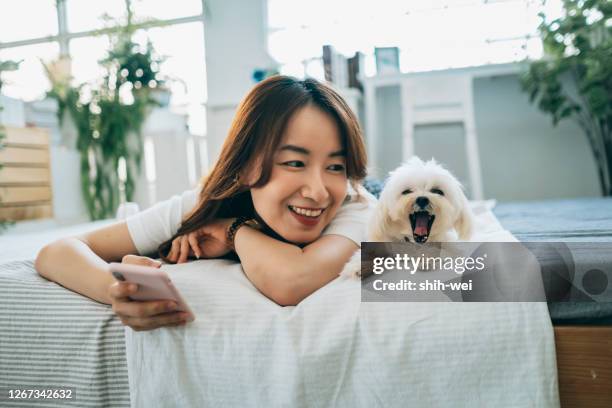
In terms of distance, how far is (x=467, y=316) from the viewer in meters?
0.60

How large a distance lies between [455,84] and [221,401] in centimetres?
258

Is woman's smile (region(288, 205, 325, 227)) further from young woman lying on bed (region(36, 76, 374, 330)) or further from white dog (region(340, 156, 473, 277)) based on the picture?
white dog (region(340, 156, 473, 277))

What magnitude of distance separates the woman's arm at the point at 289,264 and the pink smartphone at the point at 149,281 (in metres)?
0.14

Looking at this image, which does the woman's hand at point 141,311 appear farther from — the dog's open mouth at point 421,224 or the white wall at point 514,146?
the white wall at point 514,146

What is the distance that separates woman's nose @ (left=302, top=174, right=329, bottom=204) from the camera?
0.77m

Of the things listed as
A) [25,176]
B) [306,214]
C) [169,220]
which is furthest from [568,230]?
[25,176]

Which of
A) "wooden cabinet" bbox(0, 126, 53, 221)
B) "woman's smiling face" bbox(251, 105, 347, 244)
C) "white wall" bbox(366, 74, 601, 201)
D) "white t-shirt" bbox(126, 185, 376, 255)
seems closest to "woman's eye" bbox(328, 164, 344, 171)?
"woman's smiling face" bbox(251, 105, 347, 244)

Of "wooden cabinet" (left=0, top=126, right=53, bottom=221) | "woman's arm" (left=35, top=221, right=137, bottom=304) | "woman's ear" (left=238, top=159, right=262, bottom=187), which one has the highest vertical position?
"wooden cabinet" (left=0, top=126, right=53, bottom=221)

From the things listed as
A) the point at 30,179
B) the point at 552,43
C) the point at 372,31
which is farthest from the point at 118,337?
the point at 372,31

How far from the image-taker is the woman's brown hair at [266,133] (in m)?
0.81

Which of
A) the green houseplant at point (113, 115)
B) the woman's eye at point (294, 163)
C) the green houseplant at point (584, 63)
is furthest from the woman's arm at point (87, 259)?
the green houseplant at point (113, 115)

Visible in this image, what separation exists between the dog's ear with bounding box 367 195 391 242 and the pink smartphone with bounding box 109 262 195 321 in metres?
0.39

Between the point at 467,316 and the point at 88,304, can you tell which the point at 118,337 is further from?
the point at 467,316

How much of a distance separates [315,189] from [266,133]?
0.14 m
